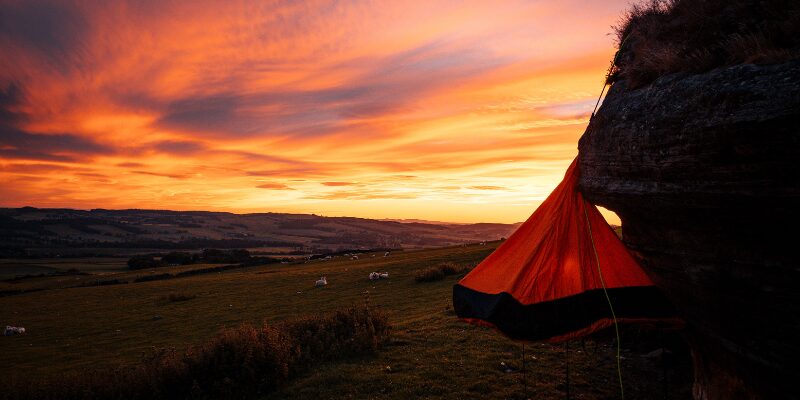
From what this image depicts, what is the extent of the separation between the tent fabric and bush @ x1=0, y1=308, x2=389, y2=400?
790cm

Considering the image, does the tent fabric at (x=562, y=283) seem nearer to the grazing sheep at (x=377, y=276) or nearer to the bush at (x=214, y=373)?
the bush at (x=214, y=373)

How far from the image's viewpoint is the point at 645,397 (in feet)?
34.3

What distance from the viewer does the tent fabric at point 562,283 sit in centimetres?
788

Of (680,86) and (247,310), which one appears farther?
(247,310)

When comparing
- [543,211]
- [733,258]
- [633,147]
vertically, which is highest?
[633,147]

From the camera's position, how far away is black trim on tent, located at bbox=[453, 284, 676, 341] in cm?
780

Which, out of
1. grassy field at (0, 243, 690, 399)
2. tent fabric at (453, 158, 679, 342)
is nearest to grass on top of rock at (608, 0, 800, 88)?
tent fabric at (453, 158, 679, 342)

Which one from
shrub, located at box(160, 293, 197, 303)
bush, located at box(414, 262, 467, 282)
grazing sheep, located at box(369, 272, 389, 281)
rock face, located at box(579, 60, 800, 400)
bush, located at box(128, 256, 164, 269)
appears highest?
rock face, located at box(579, 60, 800, 400)

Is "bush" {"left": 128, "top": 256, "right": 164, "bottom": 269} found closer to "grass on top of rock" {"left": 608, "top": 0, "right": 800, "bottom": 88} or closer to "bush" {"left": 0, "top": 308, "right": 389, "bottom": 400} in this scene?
"bush" {"left": 0, "top": 308, "right": 389, "bottom": 400}

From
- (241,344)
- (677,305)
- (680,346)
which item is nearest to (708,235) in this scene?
(677,305)

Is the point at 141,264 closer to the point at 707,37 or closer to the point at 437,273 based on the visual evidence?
the point at 437,273

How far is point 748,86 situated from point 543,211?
4.52 m

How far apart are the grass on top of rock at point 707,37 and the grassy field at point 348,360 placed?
842 centimetres

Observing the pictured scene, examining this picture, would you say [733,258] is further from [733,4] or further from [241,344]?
[241,344]
